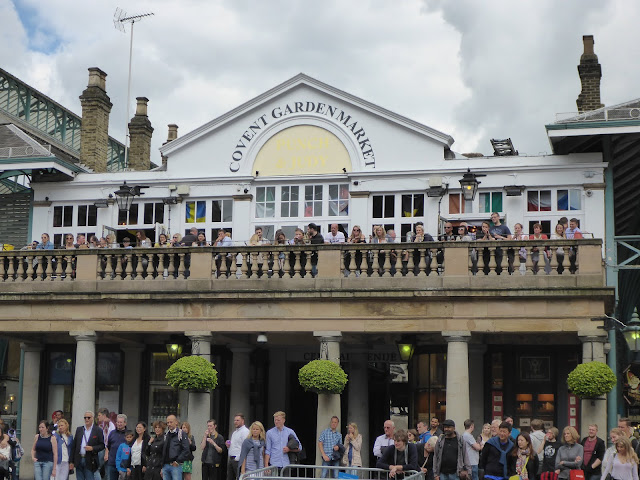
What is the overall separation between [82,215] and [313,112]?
22.5 feet

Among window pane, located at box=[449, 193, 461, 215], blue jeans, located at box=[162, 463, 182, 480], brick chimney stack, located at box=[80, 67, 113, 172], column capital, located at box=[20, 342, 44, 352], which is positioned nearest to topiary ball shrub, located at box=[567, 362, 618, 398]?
window pane, located at box=[449, 193, 461, 215]

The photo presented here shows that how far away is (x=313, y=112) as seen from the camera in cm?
2680

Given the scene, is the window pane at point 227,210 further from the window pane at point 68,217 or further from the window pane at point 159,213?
the window pane at point 68,217

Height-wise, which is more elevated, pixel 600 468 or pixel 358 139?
pixel 358 139

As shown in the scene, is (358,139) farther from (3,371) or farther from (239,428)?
(3,371)

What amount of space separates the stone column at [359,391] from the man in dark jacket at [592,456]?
Result: 9.35 metres

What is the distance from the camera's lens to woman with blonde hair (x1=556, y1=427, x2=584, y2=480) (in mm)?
16750

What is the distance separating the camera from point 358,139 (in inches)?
1045

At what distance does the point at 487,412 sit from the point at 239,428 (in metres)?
7.45

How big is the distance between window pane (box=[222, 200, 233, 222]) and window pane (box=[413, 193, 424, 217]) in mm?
4737

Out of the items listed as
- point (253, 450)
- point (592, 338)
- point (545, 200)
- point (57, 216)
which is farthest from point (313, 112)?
point (253, 450)

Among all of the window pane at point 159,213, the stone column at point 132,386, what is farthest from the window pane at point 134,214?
the stone column at point 132,386

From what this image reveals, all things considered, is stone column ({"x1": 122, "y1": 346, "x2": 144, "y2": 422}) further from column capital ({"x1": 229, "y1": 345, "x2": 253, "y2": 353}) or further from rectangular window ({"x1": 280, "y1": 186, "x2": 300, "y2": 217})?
rectangular window ({"x1": 280, "y1": 186, "x2": 300, "y2": 217})

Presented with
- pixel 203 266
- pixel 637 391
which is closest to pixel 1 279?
pixel 203 266
